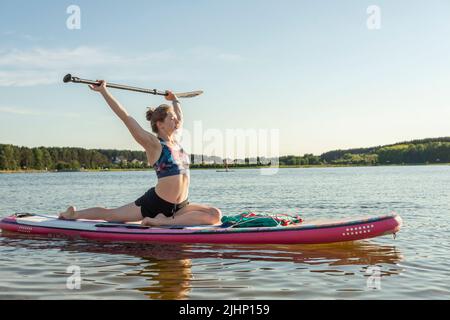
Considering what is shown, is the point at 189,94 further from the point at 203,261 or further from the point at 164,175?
the point at 203,261

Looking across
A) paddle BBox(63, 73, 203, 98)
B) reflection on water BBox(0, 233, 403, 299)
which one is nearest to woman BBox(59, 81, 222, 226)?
paddle BBox(63, 73, 203, 98)

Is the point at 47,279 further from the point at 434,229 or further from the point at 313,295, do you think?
the point at 434,229

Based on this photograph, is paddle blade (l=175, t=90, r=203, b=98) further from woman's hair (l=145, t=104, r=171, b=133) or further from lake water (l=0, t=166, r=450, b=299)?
lake water (l=0, t=166, r=450, b=299)

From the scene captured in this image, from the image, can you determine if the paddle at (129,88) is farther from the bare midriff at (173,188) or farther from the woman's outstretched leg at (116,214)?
the woman's outstretched leg at (116,214)

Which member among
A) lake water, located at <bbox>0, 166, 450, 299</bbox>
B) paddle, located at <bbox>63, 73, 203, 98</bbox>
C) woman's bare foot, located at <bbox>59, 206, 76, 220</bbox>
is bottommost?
lake water, located at <bbox>0, 166, 450, 299</bbox>

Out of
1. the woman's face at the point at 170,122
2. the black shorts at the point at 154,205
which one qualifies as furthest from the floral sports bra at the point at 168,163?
the black shorts at the point at 154,205

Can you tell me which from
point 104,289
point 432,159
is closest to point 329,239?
point 104,289

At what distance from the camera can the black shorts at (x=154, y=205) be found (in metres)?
7.89

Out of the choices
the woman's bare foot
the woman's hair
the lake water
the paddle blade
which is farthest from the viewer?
the paddle blade

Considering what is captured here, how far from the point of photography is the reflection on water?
5734 mm

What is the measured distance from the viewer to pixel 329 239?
24.6 feet

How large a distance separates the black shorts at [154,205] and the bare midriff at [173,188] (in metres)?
0.10

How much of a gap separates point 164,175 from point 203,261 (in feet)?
4.81

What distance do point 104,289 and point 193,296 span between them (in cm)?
102
